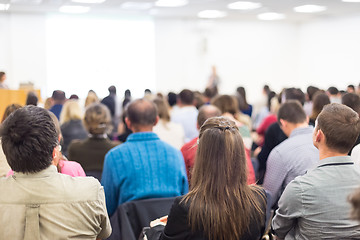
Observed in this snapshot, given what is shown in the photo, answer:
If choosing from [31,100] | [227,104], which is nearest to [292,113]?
[227,104]

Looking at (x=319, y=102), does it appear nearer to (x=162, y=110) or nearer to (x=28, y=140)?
(x=162, y=110)

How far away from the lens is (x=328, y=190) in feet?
5.93

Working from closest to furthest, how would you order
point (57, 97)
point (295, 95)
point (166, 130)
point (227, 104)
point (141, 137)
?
point (141, 137) → point (227, 104) → point (166, 130) → point (295, 95) → point (57, 97)

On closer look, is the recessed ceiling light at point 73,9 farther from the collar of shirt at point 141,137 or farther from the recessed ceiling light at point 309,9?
the collar of shirt at point 141,137

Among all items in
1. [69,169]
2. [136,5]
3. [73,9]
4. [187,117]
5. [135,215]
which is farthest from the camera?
[73,9]

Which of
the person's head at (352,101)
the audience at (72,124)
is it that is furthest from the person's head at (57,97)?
the person's head at (352,101)

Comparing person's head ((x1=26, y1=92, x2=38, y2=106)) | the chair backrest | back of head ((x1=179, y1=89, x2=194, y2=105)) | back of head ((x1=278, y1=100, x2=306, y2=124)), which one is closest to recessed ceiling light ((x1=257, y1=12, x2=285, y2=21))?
back of head ((x1=179, y1=89, x2=194, y2=105))

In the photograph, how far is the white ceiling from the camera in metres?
11.0

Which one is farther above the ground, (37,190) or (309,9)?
(309,9)

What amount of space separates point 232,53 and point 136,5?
4.93m

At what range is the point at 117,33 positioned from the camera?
13.5 m

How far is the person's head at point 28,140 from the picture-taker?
161cm

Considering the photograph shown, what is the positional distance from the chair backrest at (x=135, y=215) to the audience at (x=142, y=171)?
0.98 feet

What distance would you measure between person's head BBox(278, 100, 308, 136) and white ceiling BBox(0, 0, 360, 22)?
7.99m
